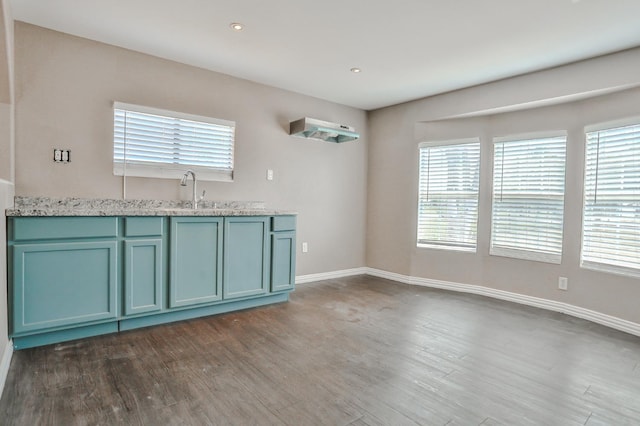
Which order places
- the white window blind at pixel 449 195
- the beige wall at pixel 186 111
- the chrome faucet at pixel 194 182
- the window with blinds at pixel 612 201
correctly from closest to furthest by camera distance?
the beige wall at pixel 186 111, the window with blinds at pixel 612 201, the chrome faucet at pixel 194 182, the white window blind at pixel 449 195

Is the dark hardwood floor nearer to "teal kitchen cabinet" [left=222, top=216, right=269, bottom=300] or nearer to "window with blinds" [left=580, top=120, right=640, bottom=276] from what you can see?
"teal kitchen cabinet" [left=222, top=216, right=269, bottom=300]

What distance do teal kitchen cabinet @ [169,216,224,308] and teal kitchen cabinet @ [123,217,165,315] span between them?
3.9 inches

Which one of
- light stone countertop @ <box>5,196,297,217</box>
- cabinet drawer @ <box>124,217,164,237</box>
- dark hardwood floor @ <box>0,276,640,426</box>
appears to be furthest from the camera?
cabinet drawer @ <box>124,217,164,237</box>

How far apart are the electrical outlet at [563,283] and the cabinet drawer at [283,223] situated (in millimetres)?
2760

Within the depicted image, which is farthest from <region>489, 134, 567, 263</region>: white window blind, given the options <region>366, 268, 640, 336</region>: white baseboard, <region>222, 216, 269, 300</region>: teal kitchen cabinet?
<region>222, 216, 269, 300</region>: teal kitchen cabinet

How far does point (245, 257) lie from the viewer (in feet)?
10.9

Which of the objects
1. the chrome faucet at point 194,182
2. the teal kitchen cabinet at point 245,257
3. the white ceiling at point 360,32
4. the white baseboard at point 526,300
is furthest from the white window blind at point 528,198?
the chrome faucet at point 194,182

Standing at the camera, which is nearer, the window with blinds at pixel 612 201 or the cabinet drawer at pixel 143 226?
the cabinet drawer at pixel 143 226

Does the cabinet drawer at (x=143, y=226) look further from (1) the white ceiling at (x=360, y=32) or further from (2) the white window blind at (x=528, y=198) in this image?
(2) the white window blind at (x=528, y=198)

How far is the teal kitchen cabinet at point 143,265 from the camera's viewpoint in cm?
266

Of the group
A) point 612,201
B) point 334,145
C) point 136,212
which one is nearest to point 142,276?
point 136,212

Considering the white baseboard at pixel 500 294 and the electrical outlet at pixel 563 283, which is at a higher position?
the electrical outlet at pixel 563 283

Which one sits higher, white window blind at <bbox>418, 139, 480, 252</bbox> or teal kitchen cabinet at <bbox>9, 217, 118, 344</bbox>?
white window blind at <bbox>418, 139, 480, 252</bbox>

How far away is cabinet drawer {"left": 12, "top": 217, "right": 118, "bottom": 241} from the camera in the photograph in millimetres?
2270
